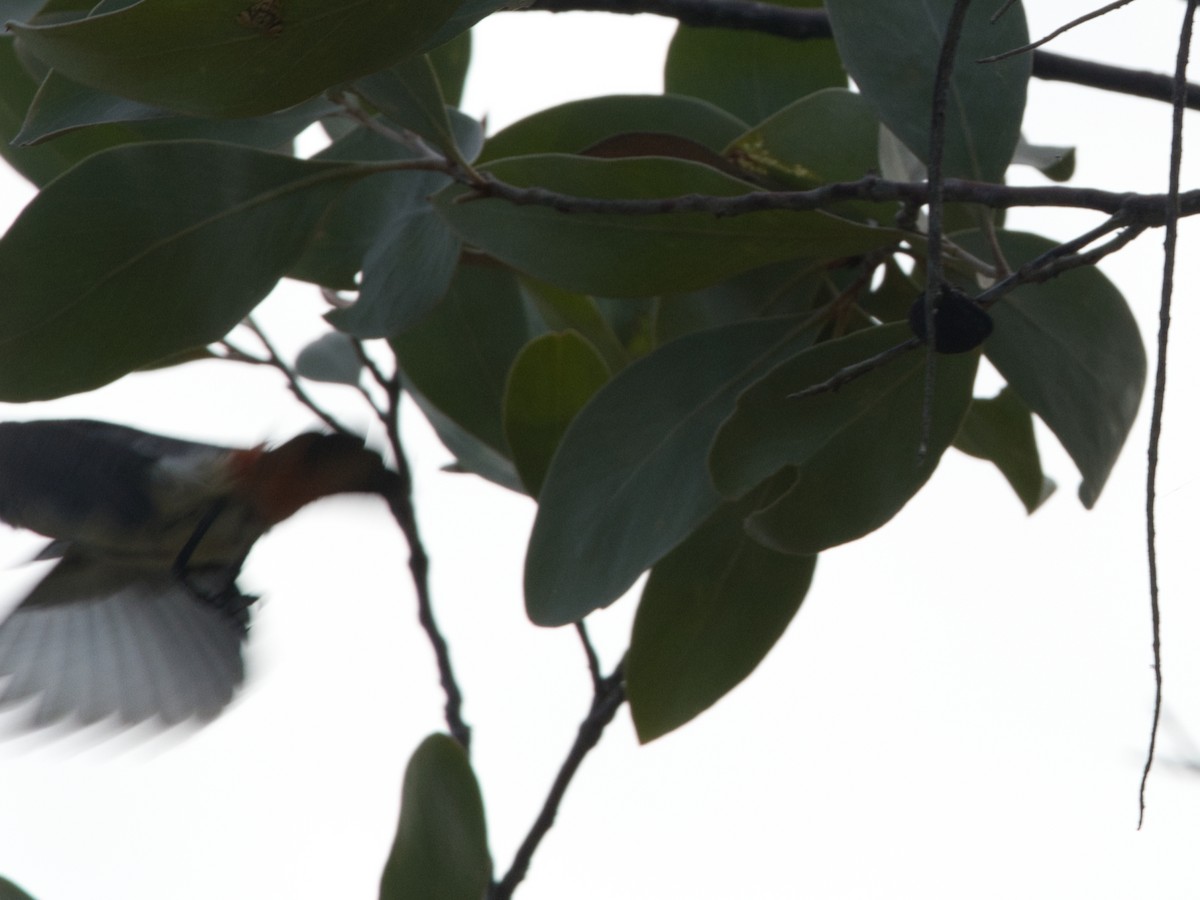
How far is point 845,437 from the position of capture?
3.71 feet

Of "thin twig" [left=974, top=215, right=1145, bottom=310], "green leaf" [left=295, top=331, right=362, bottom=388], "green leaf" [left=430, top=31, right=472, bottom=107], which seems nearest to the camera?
"thin twig" [left=974, top=215, right=1145, bottom=310]

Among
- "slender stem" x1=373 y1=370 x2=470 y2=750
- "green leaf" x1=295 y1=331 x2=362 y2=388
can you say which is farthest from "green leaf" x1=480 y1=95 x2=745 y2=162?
"green leaf" x1=295 y1=331 x2=362 y2=388

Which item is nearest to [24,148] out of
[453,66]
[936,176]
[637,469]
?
[453,66]

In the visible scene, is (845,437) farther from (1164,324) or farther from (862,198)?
(1164,324)

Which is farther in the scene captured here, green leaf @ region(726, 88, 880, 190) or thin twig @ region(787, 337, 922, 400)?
green leaf @ region(726, 88, 880, 190)

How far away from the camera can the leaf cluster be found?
3.46ft

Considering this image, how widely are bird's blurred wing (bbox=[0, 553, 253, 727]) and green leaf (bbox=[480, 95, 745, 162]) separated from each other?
2.64 ft

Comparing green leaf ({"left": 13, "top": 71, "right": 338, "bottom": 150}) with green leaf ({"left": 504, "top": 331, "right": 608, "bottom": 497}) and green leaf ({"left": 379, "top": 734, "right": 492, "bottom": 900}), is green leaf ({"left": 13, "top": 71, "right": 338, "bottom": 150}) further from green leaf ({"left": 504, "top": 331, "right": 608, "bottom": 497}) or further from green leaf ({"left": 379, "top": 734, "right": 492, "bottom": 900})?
green leaf ({"left": 379, "top": 734, "right": 492, "bottom": 900})

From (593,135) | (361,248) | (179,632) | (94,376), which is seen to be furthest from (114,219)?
(179,632)

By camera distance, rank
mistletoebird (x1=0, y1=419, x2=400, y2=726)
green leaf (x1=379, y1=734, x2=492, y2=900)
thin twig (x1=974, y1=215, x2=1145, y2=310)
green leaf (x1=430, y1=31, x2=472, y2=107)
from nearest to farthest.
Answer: thin twig (x1=974, y1=215, x2=1145, y2=310), green leaf (x1=379, y1=734, x2=492, y2=900), green leaf (x1=430, y1=31, x2=472, y2=107), mistletoebird (x1=0, y1=419, x2=400, y2=726)

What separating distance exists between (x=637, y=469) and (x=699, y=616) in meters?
0.17

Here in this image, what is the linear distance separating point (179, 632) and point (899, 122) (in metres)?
1.22

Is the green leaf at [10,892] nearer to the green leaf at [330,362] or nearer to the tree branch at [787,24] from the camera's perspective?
the green leaf at [330,362]

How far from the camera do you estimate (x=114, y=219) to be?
42.6 inches
